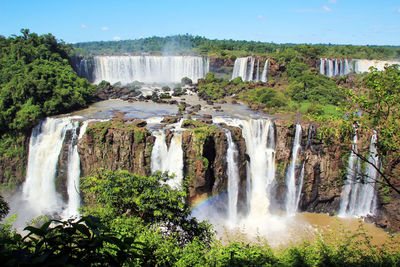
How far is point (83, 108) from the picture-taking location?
26828 millimetres

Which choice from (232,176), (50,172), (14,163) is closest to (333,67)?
(232,176)

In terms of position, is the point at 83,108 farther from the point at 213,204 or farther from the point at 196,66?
the point at 196,66

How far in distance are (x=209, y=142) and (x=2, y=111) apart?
52.8ft

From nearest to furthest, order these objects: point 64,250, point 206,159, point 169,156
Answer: point 64,250 < point 206,159 < point 169,156

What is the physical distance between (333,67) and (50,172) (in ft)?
133

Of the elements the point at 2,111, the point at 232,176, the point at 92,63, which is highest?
the point at 92,63

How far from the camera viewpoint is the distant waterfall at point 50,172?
20.0 metres

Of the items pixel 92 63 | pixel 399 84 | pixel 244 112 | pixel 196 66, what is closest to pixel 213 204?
pixel 244 112

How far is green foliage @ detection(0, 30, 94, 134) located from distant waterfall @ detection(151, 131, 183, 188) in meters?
10.2

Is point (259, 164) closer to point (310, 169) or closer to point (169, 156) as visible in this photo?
point (310, 169)

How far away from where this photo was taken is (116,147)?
61.8ft

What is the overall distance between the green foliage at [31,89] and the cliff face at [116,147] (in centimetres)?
574

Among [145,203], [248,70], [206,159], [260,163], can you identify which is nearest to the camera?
[145,203]

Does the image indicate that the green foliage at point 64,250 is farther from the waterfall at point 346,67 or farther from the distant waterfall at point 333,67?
the waterfall at point 346,67
